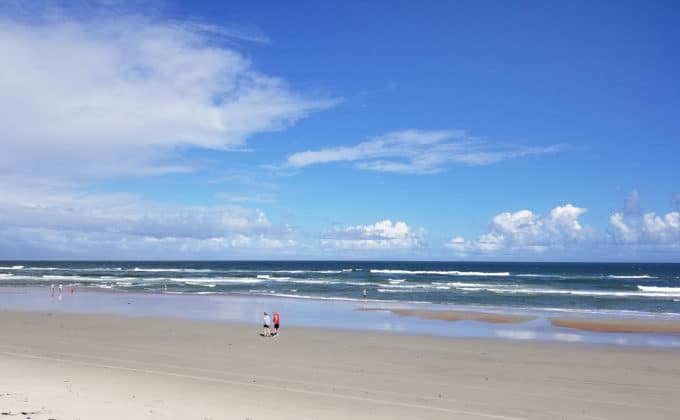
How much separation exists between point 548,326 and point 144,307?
24.0 meters

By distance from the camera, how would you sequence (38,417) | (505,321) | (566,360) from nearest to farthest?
(38,417), (566,360), (505,321)

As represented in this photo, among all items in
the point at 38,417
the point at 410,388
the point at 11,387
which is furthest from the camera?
the point at 410,388

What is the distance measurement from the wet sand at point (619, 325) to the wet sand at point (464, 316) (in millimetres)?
1973

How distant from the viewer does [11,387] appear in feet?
38.8

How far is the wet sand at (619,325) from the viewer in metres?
25.1

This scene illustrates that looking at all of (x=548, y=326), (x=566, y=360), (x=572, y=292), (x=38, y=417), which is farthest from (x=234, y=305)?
(x=572, y=292)

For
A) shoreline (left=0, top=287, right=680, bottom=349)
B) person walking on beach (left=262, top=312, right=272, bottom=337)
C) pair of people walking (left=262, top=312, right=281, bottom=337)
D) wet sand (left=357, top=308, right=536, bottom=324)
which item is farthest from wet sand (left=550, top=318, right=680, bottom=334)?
person walking on beach (left=262, top=312, right=272, bottom=337)

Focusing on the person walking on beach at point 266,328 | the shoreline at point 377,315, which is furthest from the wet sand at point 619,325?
the person walking on beach at point 266,328

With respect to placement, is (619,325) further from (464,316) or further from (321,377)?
(321,377)

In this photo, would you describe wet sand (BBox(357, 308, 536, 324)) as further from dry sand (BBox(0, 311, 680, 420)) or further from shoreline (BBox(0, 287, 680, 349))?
dry sand (BBox(0, 311, 680, 420))

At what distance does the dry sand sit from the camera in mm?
10688

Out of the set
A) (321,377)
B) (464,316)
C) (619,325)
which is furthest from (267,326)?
(619,325)

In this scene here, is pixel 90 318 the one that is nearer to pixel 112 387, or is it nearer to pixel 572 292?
pixel 112 387

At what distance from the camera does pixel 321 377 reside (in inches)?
553
